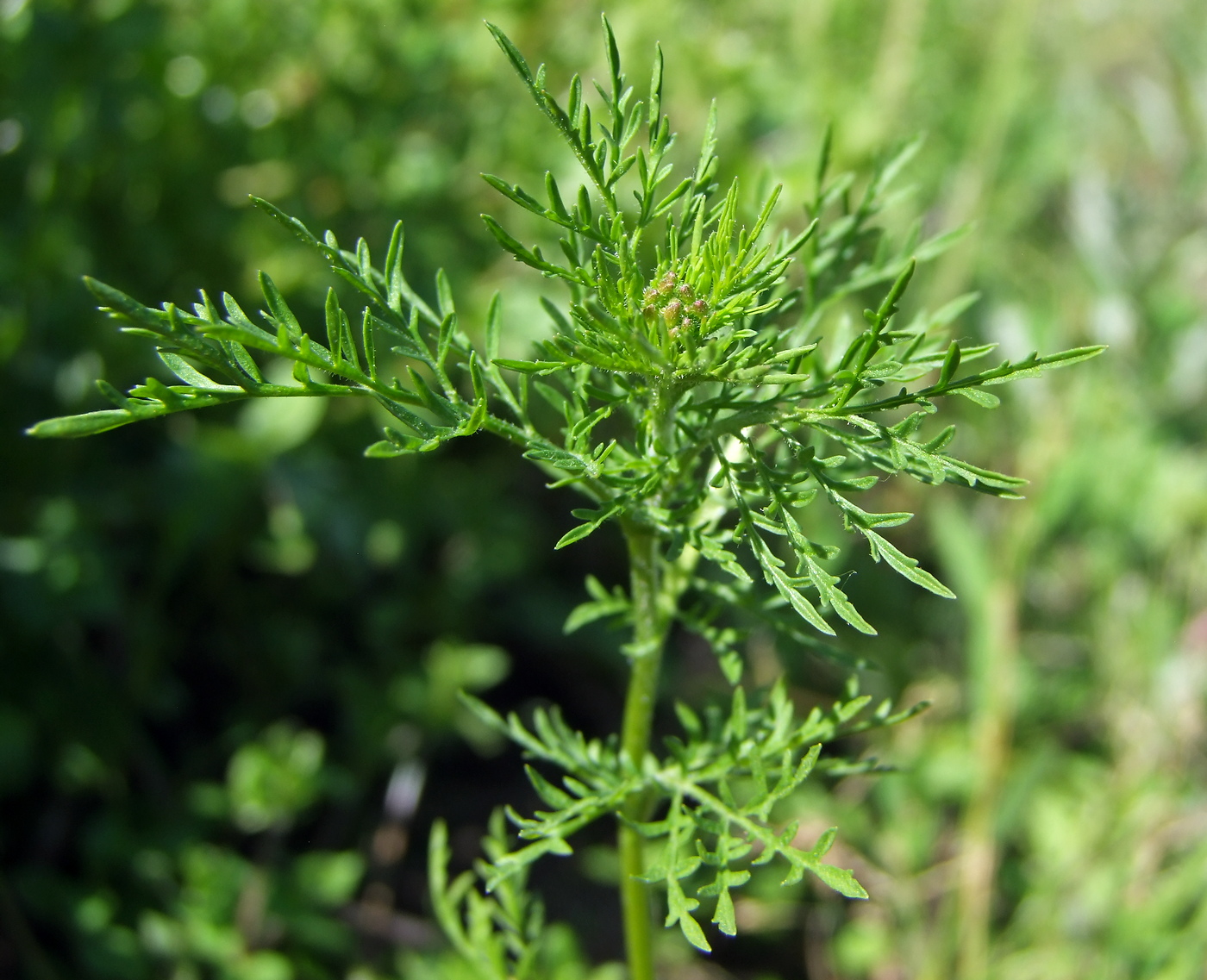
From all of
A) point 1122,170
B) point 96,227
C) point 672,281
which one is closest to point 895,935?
point 672,281

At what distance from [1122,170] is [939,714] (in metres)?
2.15

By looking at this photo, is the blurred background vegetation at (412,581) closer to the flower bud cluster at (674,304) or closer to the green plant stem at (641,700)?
the green plant stem at (641,700)

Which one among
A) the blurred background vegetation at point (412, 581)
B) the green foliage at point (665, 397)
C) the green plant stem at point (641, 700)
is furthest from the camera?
the blurred background vegetation at point (412, 581)

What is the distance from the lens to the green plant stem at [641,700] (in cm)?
78

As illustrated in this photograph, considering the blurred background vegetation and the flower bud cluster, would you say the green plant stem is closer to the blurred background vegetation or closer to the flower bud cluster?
the flower bud cluster

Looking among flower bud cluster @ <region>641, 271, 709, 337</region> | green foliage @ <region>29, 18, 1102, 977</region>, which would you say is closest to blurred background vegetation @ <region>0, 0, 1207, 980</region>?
green foliage @ <region>29, 18, 1102, 977</region>

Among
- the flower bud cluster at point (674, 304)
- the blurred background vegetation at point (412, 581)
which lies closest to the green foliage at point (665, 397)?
the flower bud cluster at point (674, 304)

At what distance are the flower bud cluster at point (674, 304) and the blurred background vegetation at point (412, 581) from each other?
101cm

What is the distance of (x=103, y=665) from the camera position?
1.99m

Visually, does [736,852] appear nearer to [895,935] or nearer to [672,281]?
[672,281]

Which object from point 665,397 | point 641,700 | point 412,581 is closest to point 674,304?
point 665,397

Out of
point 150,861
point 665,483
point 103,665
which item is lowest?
point 150,861

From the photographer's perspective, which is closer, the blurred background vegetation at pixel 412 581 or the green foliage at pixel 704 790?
the green foliage at pixel 704 790

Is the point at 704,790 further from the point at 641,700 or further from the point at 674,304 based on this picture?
the point at 674,304
